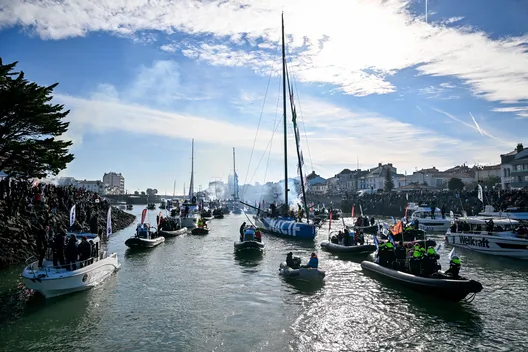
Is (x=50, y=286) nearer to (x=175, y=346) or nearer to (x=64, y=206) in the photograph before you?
(x=175, y=346)

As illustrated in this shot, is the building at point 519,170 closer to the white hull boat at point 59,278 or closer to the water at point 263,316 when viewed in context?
the water at point 263,316

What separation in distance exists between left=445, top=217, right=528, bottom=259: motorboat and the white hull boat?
3022 centimetres

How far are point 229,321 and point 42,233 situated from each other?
35.9 ft

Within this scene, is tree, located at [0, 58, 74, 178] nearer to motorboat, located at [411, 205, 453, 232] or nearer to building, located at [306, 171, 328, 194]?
motorboat, located at [411, 205, 453, 232]

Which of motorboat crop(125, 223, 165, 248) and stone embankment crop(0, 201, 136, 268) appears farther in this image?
motorboat crop(125, 223, 165, 248)

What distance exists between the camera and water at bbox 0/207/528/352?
1360 centimetres

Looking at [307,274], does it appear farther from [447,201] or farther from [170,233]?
[447,201]

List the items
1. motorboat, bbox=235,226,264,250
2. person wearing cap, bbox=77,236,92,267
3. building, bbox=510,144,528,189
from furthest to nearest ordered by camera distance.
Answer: building, bbox=510,144,528,189
motorboat, bbox=235,226,264,250
person wearing cap, bbox=77,236,92,267

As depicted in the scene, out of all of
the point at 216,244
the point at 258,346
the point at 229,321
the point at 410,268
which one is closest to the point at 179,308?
the point at 229,321

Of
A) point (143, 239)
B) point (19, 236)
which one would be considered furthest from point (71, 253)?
point (143, 239)

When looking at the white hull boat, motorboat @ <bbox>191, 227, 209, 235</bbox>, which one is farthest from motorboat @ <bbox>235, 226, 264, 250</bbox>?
motorboat @ <bbox>191, 227, 209, 235</bbox>

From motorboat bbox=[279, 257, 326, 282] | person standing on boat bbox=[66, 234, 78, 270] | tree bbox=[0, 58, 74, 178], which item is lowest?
motorboat bbox=[279, 257, 326, 282]

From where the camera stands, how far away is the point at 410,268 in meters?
20.4

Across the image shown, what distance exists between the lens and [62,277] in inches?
720
